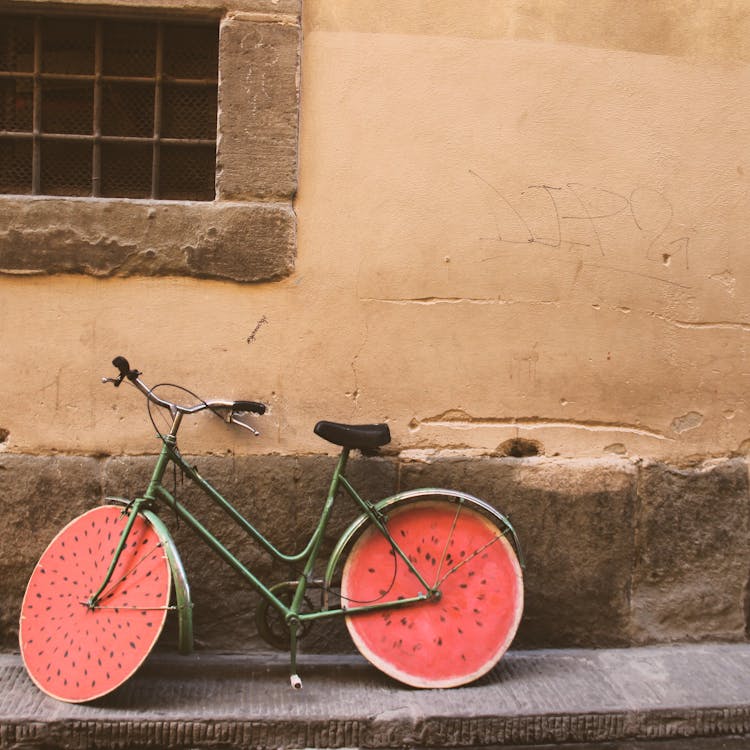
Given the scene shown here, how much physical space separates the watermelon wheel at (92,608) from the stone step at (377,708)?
0.32 feet

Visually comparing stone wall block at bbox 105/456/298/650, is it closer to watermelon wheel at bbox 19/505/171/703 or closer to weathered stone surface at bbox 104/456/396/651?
weathered stone surface at bbox 104/456/396/651

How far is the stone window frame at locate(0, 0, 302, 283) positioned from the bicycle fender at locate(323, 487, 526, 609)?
3.19ft

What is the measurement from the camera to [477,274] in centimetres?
331

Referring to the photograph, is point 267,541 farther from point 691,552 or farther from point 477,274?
point 691,552

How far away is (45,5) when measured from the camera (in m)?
3.19

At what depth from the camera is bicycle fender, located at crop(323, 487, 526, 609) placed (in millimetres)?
3006

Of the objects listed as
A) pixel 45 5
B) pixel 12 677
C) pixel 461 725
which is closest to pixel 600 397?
pixel 461 725

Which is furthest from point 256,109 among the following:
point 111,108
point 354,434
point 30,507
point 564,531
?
point 564,531

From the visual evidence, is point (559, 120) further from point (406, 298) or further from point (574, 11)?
point (406, 298)

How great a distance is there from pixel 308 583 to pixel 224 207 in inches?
56.7

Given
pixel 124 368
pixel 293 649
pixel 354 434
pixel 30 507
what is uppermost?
pixel 124 368

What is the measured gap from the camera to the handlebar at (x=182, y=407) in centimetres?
287

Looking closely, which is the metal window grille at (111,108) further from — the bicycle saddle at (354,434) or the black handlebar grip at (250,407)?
the bicycle saddle at (354,434)

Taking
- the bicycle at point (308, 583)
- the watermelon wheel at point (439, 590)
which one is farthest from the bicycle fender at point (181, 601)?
the watermelon wheel at point (439, 590)
